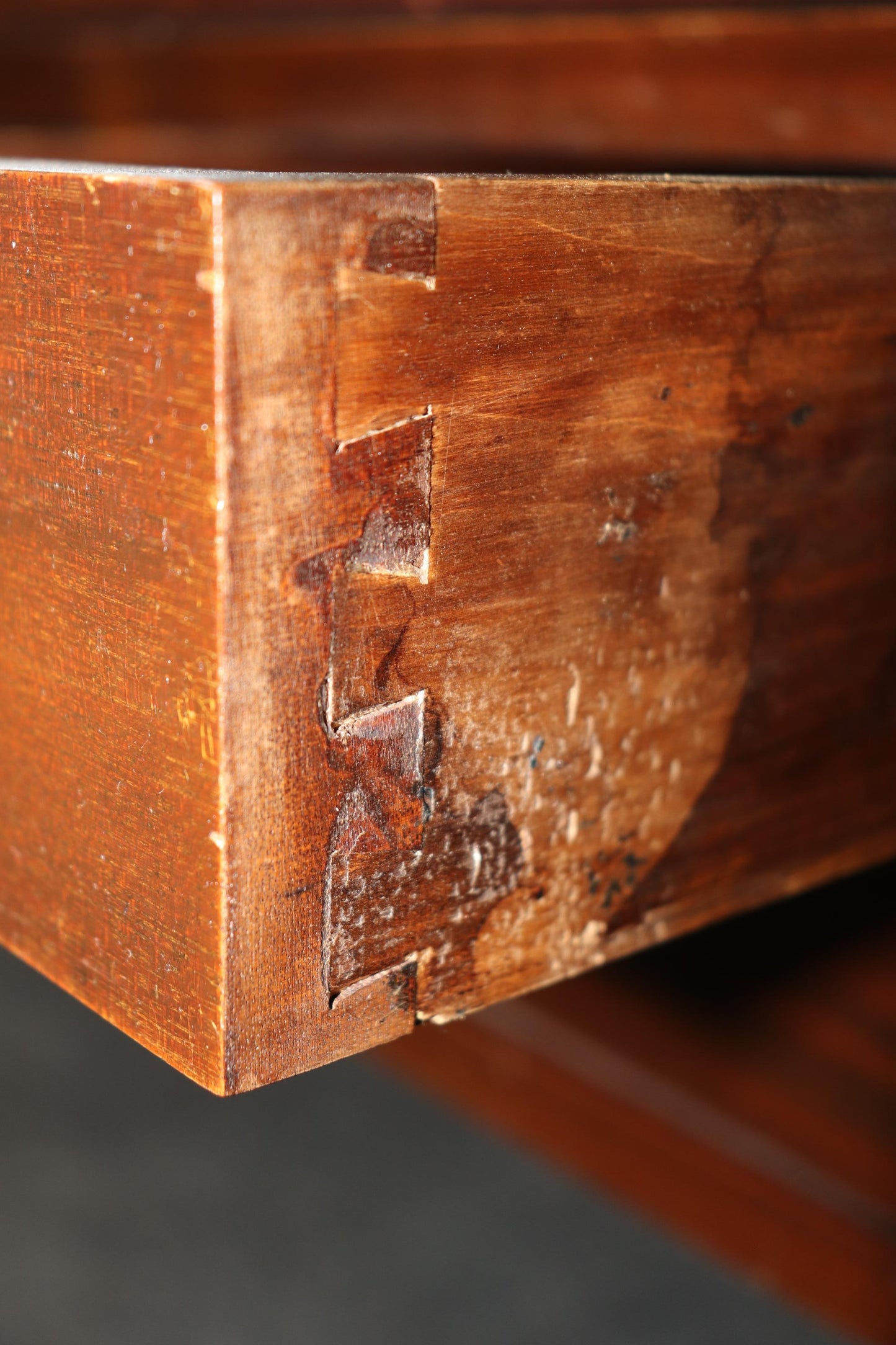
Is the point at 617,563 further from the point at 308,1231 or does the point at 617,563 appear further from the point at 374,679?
the point at 308,1231

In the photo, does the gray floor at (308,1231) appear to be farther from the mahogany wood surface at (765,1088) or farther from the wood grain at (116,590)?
the wood grain at (116,590)

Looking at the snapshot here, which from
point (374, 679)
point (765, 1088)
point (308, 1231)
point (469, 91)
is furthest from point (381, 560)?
point (308, 1231)

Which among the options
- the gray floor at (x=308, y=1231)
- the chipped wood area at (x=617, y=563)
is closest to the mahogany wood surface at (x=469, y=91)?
the chipped wood area at (x=617, y=563)

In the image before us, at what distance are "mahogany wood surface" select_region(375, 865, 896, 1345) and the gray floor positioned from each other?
0.08 metres

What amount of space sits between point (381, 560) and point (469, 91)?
0.69 m

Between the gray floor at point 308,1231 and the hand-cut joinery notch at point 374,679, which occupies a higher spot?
the hand-cut joinery notch at point 374,679

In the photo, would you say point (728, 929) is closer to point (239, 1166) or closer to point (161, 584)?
point (239, 1166)

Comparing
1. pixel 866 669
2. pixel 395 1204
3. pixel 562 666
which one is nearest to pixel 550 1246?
pixel 395 1204

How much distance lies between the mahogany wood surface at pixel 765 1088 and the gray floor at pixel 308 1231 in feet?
0.27

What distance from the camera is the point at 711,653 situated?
0.43 metres

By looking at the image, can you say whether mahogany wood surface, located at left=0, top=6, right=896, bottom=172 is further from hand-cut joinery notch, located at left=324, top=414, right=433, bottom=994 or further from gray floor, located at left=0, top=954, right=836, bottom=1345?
gray floor, located at left=0, top=954, right=836, bottom=1345

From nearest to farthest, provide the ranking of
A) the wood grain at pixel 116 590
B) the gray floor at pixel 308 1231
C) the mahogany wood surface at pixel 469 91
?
1. the wood grain at pixel 116 590
2. the mahogany wood surface at pixel 469 91
3. the gray floor at pixel 308 1231

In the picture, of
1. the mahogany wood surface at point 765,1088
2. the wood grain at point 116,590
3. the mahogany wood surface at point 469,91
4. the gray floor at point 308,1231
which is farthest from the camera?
the gray floor at point 308,1231

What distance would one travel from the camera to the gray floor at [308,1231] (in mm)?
1147
